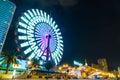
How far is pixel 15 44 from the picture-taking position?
7112cm

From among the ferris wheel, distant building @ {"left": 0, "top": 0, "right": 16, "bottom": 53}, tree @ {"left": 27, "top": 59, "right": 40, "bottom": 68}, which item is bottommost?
tree @ {"left": 27, "top": 59, "right": 40, "bottom": 68}

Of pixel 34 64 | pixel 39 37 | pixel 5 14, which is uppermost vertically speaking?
A: pixel 5 14

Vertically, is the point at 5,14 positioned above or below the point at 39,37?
above

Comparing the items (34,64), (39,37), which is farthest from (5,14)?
(34,64)

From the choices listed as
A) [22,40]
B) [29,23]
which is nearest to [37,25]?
[29,23]

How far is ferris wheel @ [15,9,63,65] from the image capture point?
7325 cm

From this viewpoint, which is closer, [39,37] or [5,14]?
[39,37]

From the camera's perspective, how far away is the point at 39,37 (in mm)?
80500

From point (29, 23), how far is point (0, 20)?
19.3 metres

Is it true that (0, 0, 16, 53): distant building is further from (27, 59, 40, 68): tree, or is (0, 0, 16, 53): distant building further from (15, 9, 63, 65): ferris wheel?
(27, 59, 40, 68): tree

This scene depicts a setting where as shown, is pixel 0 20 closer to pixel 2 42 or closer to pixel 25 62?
pixel 2 42

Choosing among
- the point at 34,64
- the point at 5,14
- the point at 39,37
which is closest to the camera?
the point at 34,64

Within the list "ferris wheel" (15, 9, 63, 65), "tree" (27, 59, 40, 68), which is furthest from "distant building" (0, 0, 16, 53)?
"tree" (27, 59, 40, 68)

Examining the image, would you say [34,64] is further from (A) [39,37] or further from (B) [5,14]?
(B) [5,14]
